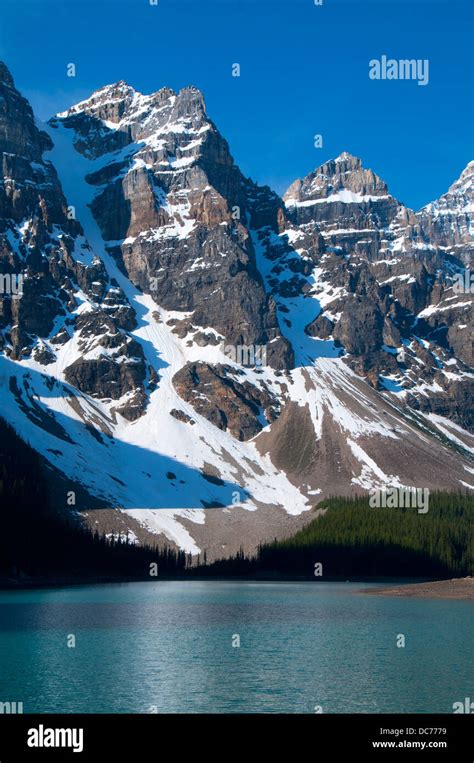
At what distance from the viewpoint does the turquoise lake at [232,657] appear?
60844 millimetres

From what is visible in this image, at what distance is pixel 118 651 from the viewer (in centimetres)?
8000

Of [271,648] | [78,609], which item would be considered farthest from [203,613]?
[271,648]

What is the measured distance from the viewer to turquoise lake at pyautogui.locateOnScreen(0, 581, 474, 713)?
60.8 metres

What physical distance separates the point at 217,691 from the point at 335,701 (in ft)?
27.4

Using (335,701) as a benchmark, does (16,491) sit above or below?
above

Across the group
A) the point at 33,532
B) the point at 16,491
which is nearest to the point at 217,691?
the point at 33,532

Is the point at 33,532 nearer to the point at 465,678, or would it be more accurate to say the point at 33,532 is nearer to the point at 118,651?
the point at 118,651

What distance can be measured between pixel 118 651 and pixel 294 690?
21.3 m

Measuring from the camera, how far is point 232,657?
78.2 metres

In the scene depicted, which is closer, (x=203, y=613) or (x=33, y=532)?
(x=203, y=613)
